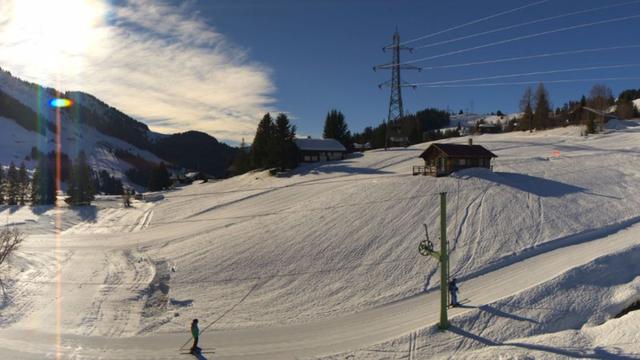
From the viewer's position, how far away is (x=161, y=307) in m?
27.7

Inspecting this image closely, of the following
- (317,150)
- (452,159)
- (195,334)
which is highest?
(317,150)

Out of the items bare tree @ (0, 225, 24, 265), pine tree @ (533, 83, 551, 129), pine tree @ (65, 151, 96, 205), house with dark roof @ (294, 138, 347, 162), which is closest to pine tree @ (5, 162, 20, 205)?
pine tree @ (65, 151, 96, 205)

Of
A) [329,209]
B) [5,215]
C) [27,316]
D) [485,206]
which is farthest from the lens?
[5,215]

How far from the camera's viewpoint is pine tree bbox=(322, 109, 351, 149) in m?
99.4

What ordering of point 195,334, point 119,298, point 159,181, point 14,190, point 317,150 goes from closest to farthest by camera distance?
point 195,334
point 119,298
point 317,150
point 14,190
point 159,181

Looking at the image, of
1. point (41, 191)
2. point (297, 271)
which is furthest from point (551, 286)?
point (41, 191)

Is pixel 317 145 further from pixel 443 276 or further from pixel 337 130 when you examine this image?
pixel 443 276

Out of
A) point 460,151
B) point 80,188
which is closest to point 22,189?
point 80,188

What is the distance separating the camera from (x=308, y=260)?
34.3 meters

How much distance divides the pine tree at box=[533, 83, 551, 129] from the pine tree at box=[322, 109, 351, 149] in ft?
160

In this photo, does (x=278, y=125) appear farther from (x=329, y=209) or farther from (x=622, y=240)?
(x=622, y=240)

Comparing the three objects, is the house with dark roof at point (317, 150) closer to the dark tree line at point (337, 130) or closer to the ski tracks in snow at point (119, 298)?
the dark tree line at point (337, 130)

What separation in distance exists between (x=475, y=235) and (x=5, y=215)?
71251 millimetres

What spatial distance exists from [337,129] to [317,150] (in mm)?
15148
